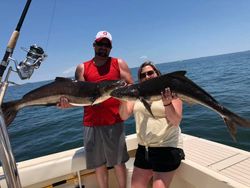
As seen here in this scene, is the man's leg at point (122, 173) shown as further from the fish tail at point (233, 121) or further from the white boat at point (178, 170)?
the fish tail at point (233, 121)

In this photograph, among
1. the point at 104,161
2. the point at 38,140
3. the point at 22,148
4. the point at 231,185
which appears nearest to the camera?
the point at 231,185

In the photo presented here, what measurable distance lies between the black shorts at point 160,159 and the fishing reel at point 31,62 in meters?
1.59

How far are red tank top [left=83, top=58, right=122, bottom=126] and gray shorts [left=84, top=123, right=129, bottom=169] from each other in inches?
3.1

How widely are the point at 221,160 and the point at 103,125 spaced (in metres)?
1.47

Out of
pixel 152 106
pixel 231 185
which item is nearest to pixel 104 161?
pixel 152 106

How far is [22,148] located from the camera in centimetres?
892

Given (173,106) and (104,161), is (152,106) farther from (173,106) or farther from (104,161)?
(104,161)

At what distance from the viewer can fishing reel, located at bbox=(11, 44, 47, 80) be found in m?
2.11

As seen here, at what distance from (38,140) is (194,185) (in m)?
7.50

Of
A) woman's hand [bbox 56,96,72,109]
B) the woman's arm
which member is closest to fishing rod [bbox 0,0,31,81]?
woman's hand [bbox 56,96,72,109]

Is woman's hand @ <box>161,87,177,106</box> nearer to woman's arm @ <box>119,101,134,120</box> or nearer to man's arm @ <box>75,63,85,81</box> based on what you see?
woman's arm @ <box>119,101,134,120</box>

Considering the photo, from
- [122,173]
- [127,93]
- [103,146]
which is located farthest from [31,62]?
[122,173]

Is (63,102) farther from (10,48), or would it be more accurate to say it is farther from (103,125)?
(10,48)

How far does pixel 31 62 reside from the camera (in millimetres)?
Answer: 2340
